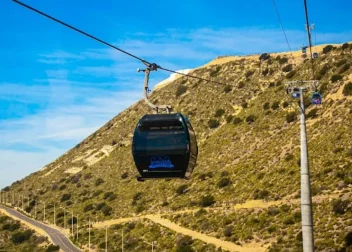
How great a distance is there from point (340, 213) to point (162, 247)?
25582 millimetres

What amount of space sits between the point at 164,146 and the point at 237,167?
215 feet

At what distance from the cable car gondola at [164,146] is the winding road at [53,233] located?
68061mm

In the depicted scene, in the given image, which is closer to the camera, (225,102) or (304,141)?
(304,141)

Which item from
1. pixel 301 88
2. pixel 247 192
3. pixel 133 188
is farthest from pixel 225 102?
Answer: pixel 301 88

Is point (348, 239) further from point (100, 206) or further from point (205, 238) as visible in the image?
point (100, 206)

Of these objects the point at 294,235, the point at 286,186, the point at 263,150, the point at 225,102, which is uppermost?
the point at 225,102

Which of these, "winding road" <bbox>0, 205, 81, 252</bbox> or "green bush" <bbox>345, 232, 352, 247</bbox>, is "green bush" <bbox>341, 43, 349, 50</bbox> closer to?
"winding road" <bbox>0, 205, 81, 252</bbox>

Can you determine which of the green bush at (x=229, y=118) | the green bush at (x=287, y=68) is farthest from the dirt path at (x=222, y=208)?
the green bush at (x=287, y=68)

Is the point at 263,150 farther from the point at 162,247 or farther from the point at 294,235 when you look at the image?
the point at 294,235

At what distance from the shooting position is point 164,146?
2209 centimetres

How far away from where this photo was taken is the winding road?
3472 inches

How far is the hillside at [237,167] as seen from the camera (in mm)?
61688

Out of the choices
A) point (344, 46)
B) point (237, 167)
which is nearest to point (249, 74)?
point (344, 46)

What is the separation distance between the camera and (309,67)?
355 feet
